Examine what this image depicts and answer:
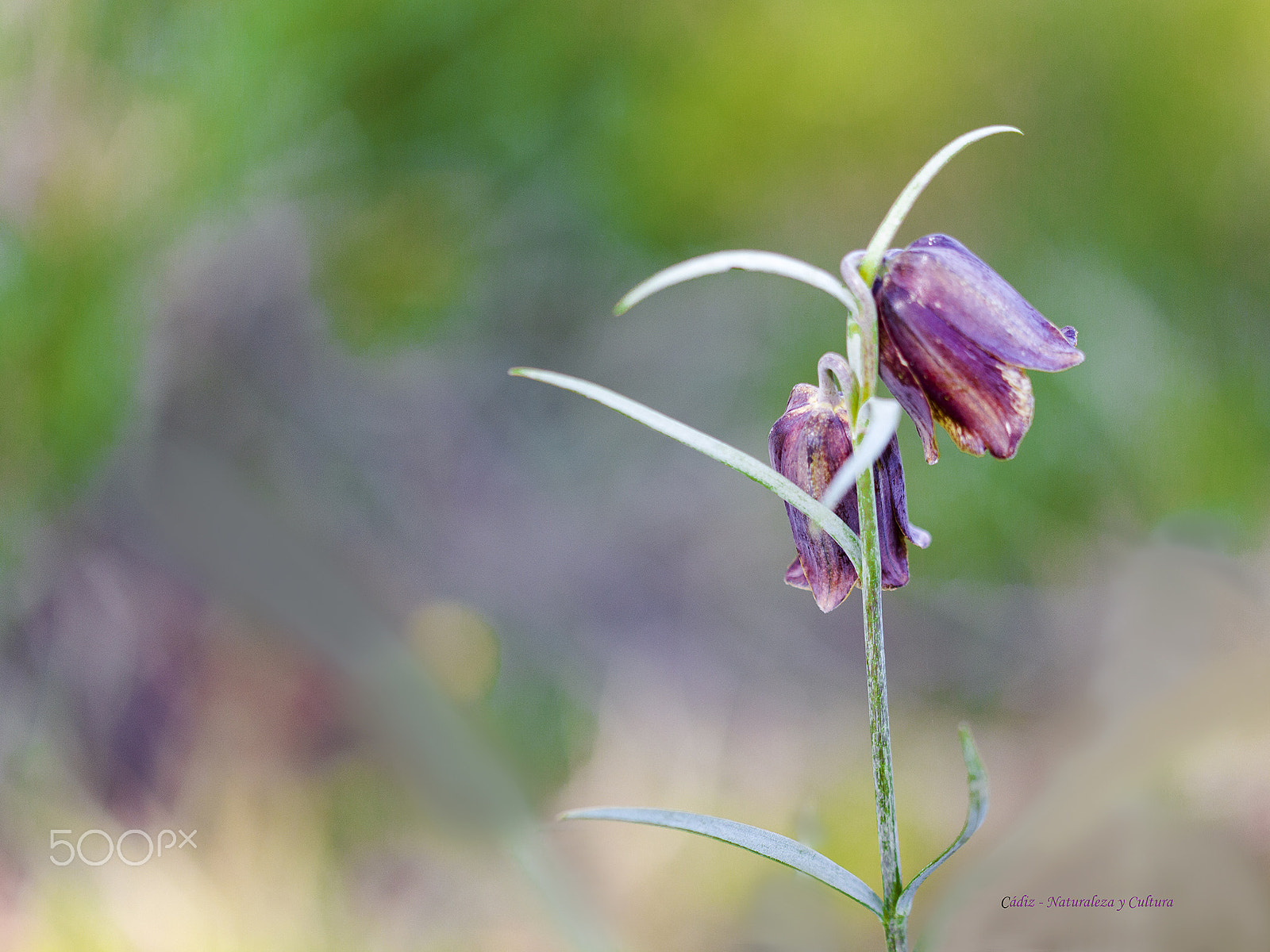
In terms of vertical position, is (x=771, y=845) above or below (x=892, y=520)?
below

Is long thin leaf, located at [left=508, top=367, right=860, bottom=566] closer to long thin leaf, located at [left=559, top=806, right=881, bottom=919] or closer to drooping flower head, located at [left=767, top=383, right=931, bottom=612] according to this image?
drooping flower head, located at [left=767, top=383, right=931, bottom=612]

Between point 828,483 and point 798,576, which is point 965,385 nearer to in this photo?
point 828,483

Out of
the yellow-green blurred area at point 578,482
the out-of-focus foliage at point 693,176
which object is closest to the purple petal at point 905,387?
the yellow-green blurred area at point 578,482

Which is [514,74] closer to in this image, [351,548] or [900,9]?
[900,9]

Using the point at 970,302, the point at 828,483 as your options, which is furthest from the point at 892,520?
the point at 970,302

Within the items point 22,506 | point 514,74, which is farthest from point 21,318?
point 514,74
